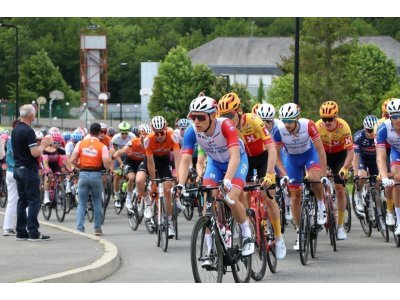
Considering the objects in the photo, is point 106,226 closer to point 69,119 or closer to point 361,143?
point 361,143

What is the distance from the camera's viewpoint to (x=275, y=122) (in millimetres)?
14773

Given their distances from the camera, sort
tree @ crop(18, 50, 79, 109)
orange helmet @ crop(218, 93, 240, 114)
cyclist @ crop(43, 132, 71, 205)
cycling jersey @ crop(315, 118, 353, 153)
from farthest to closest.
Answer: tree @ crop(18, 50, 79, 109) < cyclist @ crop(43, 132, 71, 205) < cycling jersey @ crop(315, 118, 353, 153) < orange helmet @ crop(218, 93, 240, 114)

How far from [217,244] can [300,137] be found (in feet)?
14.1

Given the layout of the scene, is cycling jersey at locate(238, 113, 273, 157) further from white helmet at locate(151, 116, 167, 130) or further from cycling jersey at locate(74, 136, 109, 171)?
cycling jersey at locate(74, 136, 109, 171)

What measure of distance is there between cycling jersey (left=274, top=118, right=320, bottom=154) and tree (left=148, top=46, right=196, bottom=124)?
9764 centimetres

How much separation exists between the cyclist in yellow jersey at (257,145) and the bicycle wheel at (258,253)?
39 cm

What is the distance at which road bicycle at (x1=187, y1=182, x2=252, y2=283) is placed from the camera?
10.4 m

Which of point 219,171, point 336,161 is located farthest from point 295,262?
point 336,161

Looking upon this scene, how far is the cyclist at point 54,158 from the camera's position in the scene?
23.3 m

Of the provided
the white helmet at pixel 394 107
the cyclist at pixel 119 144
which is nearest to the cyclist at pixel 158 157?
the white helmet at pixel 394 107

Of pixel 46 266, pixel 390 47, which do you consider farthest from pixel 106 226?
pixel 390 47

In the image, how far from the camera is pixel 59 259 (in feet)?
43.0

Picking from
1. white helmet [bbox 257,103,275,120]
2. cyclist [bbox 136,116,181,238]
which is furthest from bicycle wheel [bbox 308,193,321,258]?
cyclist [bbox 136,116,181,238]

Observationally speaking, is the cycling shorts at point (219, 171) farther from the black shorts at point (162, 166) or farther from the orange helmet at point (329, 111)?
the black shorts at point (162, 166)
